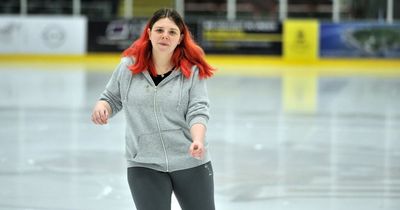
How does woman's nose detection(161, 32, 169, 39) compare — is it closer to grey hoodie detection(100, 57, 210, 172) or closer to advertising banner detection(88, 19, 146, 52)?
grey hoodie detection(100, 57, 210, 172)

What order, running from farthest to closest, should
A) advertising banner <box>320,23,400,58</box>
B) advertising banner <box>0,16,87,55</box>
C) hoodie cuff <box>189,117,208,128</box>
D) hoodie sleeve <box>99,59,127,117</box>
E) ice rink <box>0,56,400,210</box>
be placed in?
advertising banner <box>0,16,87,55</box>
advertising banner <box>320,23,400,58</box>
ice rink <box>0,56,400,210</box>
hoodie sleeve <box>99,59,127,117</box>
hoodie cuff <box>189,117,208,128</box>

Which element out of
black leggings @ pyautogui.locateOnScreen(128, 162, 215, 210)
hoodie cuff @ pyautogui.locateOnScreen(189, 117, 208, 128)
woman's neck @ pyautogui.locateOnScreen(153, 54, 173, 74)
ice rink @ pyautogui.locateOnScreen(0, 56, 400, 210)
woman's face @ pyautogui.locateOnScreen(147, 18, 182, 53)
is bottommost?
ice rink @ pyautogui.locateOnScreen(0, 56, 400, 210)

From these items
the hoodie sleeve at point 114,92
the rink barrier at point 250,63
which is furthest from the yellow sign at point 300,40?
the hoodie sleeve at point 114,92

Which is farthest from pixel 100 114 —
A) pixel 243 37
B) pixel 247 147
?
pixel 243 37

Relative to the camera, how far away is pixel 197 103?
3.71 metres

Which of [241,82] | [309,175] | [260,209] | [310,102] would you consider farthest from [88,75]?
[260,209]

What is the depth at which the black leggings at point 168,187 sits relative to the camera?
12.1 ft

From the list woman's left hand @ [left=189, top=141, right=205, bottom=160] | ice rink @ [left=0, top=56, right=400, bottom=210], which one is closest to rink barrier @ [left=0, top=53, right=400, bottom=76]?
ice rink @ [left=0, top=56, right=400, bottom=210]

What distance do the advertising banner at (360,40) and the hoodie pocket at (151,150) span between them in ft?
66.2

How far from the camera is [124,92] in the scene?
3.76 metres

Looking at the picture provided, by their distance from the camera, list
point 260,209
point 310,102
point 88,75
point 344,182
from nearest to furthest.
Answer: point 260,209 < point 344,182 < point 310,102 < point 88,75

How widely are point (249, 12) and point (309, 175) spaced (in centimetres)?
1842

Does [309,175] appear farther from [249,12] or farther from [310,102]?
[249,12]

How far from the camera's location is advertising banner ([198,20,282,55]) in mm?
23812
